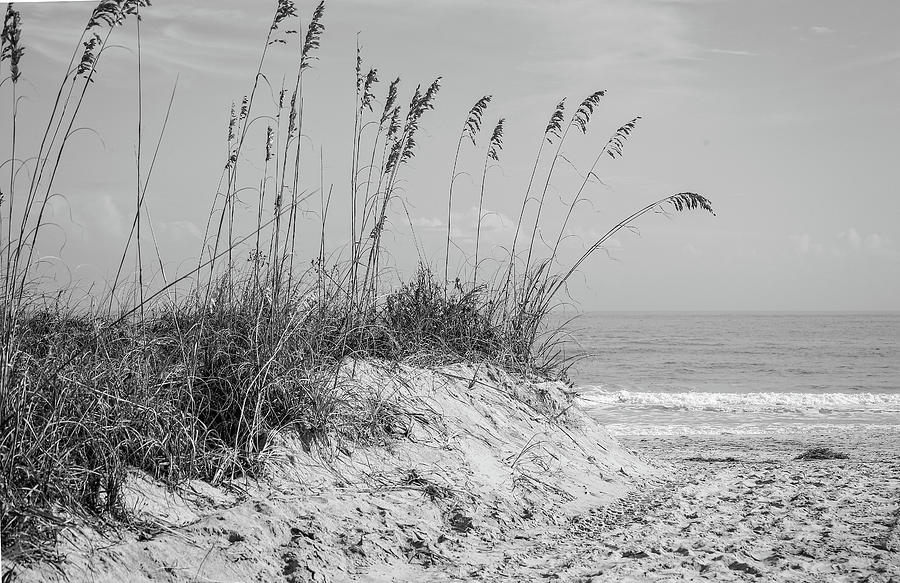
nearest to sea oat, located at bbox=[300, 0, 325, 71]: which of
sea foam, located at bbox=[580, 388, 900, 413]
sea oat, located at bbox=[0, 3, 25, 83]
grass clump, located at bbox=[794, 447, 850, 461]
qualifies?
sea oat, located at bbox=[0, 3, 25, 83]

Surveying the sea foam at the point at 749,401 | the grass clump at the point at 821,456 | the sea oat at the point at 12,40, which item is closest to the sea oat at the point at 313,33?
the sea oat at the point at 12,40

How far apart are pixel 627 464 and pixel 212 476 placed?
4017 mm

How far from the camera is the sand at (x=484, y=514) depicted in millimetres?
3342

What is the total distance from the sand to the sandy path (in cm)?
2

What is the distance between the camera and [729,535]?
14.5ft

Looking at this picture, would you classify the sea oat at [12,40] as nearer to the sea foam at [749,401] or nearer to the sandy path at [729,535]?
the sandy path at [729,535]

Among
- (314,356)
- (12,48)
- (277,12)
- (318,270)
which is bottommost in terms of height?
(314,356)

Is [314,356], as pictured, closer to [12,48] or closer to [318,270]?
[318,270]

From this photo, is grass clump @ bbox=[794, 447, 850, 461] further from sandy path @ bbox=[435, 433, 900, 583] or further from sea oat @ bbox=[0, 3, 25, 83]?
sea oat @ bbox=[0, 3, 25, 83]

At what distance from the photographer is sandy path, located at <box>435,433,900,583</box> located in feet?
12.2

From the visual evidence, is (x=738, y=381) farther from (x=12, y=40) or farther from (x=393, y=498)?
(x=12, y=40)

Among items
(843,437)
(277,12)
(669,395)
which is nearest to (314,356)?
(277,12)

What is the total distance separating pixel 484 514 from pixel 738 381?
20000 millimetres

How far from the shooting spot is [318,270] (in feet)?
18.0
